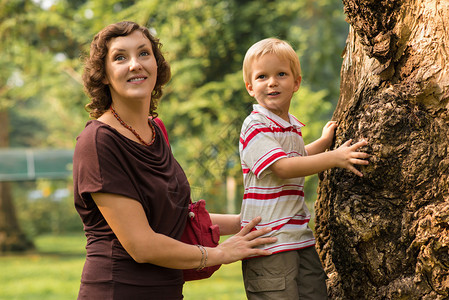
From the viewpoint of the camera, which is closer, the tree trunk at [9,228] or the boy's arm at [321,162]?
the boy's arm at [321,162]

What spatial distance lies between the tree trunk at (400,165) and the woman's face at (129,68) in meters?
0.88

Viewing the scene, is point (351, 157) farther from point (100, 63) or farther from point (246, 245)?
point (100, 63)

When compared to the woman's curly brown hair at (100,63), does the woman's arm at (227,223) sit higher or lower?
lower

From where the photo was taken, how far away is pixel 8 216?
15812 mm

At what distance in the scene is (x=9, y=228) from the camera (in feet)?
51.1

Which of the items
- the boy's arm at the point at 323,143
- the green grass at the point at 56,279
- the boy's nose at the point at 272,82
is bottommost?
the green grass at the point at 56,279

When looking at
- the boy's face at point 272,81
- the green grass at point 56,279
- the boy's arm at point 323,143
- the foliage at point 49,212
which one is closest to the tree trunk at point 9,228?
the green grass at point 56,279

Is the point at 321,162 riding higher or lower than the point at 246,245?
higher

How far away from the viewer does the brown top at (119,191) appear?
220 centimetres

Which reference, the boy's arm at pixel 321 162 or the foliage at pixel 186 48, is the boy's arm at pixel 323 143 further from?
the foliage at pixel 186 48

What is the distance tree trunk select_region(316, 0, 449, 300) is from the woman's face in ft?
2.89

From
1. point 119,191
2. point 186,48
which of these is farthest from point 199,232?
point 186,48

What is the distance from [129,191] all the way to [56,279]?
9.77 meters

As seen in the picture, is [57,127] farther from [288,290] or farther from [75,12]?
[288,290]
